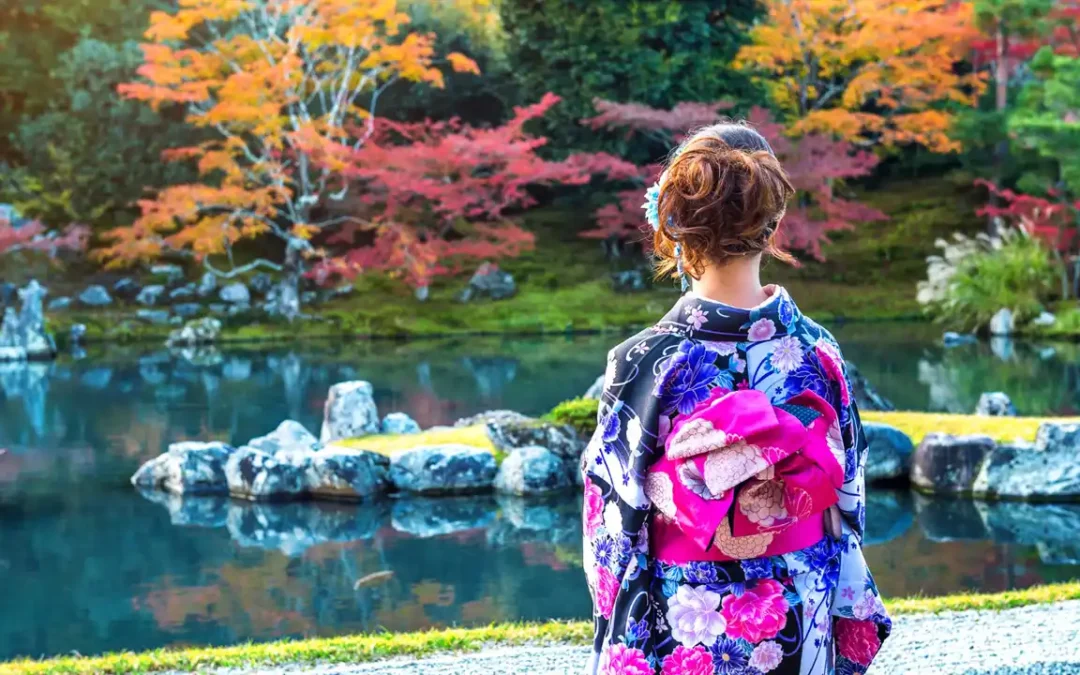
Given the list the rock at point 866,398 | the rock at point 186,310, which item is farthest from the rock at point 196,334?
the rock at point 866,398

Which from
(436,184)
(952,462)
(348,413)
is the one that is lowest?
(952,462)

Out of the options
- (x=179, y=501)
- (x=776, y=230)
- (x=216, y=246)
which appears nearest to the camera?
(x=776, y=230)

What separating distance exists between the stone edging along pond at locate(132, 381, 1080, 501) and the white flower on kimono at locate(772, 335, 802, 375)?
4753 millimetres

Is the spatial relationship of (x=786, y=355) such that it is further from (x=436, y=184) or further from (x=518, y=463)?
(x=436, y=184)

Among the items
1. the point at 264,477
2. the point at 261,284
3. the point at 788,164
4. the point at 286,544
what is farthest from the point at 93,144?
the point at 286,544

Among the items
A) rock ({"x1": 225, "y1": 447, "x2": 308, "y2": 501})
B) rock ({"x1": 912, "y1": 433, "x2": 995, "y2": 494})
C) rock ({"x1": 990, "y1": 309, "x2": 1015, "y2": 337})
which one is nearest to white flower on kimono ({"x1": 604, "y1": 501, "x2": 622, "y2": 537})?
rock ({"x1": 225, "y1": 447, "x2": 308, "y2": 501})

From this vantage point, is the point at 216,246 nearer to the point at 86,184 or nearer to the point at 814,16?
the point at 86,184

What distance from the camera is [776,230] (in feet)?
5.19

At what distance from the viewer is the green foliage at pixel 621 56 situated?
15453 mm

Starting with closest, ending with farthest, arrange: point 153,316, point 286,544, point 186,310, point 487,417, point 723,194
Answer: point 723,194, point 286,544, point 487,417, point 153,316, point 186,310

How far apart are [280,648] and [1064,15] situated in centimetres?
1332

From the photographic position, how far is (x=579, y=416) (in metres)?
6.60

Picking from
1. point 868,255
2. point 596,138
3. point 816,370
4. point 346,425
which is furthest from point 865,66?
point 816,370

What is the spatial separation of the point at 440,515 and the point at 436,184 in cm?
876
